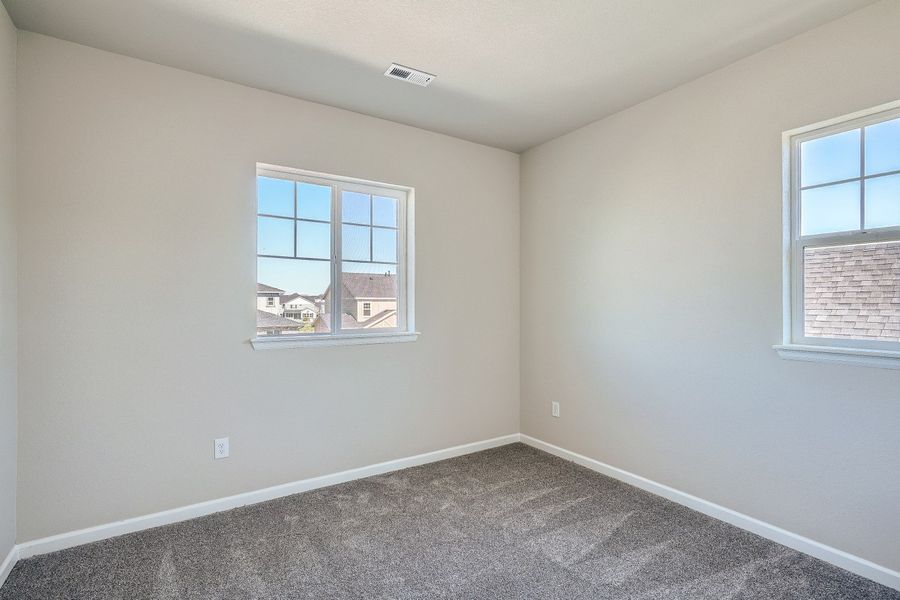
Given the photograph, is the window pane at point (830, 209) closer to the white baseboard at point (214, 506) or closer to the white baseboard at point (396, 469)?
the white baseboard at point (396, 469)

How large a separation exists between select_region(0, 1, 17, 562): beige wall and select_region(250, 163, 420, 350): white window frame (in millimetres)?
1092

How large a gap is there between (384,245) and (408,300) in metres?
0.46

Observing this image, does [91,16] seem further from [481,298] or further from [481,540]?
[481,540]

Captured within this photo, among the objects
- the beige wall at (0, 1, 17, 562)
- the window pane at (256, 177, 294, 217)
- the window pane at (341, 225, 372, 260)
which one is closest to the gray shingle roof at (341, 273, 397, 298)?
the window pane at (341, 225, 372, 260)

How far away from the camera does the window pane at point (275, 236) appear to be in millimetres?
2928

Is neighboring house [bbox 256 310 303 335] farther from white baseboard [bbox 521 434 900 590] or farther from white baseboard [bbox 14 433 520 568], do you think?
white baseboard [bbox 521 434 900 590]

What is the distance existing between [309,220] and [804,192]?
113 inches

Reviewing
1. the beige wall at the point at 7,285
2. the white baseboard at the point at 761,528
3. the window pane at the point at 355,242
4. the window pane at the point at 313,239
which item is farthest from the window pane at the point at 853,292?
the beige wall at the point at 7,285

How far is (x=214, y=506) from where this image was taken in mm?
2709

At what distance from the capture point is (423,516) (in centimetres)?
268

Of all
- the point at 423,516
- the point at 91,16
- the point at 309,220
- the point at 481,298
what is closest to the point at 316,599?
the point at 423,516

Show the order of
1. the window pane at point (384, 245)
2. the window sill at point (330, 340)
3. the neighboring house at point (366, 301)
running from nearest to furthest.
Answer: the window sill at point (330, 340)
the neighboring house at point (366, 301)
the window pane at point (384, 245)

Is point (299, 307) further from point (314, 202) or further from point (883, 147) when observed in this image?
point (883, 147)

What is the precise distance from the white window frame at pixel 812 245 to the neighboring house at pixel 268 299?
2.88 metres
